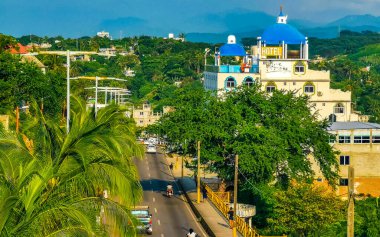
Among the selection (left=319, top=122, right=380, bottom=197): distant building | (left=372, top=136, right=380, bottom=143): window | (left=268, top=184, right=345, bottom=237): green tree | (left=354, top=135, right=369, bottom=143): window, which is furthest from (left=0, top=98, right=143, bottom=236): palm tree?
(left=372, top=136, right=380, bottom=143): window

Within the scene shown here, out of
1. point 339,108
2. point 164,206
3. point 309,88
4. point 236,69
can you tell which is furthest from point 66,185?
point 339,108

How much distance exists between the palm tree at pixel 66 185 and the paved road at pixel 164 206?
27.0m

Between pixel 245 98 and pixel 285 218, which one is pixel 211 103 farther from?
pixel 285 218

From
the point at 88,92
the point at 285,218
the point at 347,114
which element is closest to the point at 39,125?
the point at 285,218

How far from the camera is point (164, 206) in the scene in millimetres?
59094

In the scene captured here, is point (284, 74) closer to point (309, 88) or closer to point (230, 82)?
point (309, 88)

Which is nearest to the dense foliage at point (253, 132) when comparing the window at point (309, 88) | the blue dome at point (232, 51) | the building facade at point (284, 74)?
the building facade at point (284, 74)

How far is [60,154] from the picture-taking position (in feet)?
63.4

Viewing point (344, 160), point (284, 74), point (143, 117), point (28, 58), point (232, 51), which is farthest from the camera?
point (143, 117)

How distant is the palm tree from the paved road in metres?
27.0

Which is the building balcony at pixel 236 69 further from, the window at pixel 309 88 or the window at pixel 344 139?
the window at pixel 344 139

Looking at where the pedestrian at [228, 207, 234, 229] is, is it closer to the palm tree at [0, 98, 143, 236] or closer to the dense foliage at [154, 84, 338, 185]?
the dense foliage at [154, 84, 338, 185]

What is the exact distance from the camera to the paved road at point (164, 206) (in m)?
49.0

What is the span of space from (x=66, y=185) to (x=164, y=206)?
132 feet
